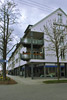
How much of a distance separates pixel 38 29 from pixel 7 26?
7027mm

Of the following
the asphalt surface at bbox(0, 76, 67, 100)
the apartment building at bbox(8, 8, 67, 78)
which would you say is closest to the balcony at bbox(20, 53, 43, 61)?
the apartment building at bbox(8, 8, 67, 78)

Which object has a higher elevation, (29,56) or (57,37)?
(57,37)

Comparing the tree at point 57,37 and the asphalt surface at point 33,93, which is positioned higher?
the tree at point 57,37

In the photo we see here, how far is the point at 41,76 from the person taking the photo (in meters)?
23.5

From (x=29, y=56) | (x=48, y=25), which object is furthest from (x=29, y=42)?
(x=48, y=25)

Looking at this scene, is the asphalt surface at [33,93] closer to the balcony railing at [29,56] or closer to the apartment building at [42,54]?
the apartment building at [42,54]

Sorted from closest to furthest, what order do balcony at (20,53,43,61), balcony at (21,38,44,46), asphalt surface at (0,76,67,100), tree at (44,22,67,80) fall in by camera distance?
1. asphalt surface at (0,76,67,100)
2. tree at (44,22,67,80)
3. balcony at (20,53,43,61)
4. balcony at (21,38,44,46)

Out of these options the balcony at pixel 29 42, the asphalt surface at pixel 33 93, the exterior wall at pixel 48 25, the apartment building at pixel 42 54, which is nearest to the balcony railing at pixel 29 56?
the apartment building at pixel 42 54

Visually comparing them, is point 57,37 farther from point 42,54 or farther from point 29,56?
point 29,56

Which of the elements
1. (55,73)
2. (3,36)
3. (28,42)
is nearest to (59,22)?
(28,42)

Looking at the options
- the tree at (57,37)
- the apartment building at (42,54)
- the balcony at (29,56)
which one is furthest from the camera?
the apartment building at (42,54)

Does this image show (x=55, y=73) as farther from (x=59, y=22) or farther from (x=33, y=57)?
(x=59, y=22)

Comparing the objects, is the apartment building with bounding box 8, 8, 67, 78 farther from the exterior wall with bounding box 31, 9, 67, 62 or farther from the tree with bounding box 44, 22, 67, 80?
the tree with bounding box 44, 22, 67, 80

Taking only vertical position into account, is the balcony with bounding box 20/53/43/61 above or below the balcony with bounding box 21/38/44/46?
below
